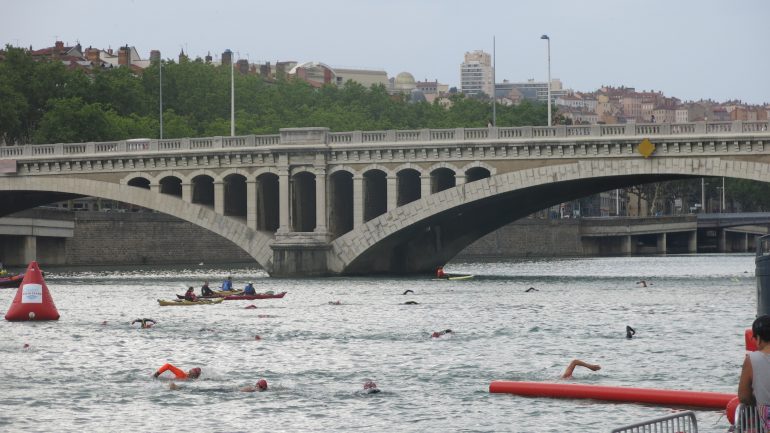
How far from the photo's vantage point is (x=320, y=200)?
292 feet

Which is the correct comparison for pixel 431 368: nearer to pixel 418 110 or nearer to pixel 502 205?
pixel 502 205

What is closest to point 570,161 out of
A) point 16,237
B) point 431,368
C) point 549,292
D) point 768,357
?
point 549,292

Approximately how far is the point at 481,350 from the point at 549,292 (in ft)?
99.8

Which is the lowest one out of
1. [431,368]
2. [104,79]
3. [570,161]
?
[431,368]

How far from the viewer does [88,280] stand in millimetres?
94250

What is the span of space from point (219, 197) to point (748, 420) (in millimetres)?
71183

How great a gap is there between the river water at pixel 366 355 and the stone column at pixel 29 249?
3342 cm

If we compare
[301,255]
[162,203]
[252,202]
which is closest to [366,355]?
[301,255]

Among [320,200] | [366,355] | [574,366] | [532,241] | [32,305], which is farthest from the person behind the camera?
[532,241]

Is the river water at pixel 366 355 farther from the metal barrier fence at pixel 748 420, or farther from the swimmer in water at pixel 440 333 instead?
the metal barrier fence at pixel 748 420

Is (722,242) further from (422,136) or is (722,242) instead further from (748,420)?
(748,420)

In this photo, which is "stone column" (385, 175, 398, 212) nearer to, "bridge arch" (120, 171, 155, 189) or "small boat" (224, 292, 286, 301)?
"bridge arch" (120, 171, 155, 189)

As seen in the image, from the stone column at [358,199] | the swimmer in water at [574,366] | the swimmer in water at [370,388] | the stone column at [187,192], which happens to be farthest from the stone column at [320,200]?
the swimmer in water at [370,388]

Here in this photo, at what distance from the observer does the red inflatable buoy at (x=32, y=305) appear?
193 feet
